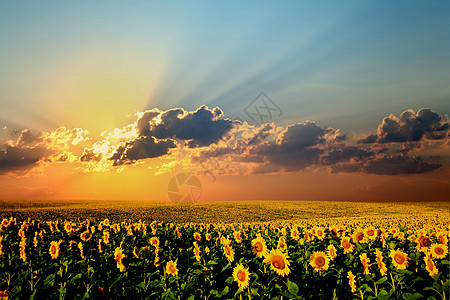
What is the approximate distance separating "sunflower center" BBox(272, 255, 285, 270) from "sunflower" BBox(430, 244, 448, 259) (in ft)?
12.8

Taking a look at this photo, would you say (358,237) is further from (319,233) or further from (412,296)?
(412,296)

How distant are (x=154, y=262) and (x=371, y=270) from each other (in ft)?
17.6

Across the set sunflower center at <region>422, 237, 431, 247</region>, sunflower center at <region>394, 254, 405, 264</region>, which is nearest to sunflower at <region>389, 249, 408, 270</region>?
sunflower center at <region>394, 254, 405, 264</region>

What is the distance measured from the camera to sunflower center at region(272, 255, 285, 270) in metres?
6.00

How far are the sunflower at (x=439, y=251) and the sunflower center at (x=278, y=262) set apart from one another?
389 cm

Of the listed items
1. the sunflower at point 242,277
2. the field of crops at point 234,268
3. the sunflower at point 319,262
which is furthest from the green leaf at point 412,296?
the sunflower at point 242,277

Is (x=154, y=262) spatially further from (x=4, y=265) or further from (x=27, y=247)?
(x=27, y=247)

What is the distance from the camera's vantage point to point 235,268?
234 inches

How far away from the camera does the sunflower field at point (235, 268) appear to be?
6.01 meters

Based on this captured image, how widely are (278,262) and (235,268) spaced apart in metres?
0.83

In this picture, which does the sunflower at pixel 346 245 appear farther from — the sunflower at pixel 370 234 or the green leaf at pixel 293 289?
the green leaf at pixel 293 289

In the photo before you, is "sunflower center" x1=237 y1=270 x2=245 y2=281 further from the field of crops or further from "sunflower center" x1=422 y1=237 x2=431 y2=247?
"sunflower center" x1=422 y1=237 x2=431 y2=247

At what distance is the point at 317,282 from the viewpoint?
713 centimetres

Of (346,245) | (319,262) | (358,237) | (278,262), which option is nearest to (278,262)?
(278,262)
